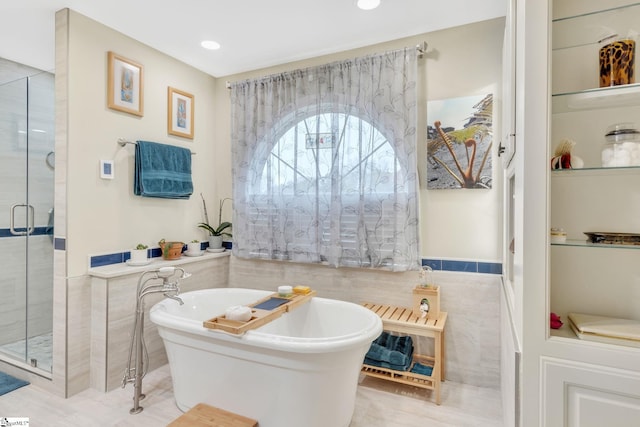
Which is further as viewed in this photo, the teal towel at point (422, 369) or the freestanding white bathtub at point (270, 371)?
the teal towel at point (422, 369)

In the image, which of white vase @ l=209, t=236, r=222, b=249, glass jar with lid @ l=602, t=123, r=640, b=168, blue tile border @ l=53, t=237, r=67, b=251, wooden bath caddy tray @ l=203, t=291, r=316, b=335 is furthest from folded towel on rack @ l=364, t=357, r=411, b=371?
blue tile border @ l=53, t=237, r=67, b=251

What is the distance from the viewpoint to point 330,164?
2865 mm

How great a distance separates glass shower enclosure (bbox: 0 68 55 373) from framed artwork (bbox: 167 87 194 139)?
Answer: 37.9 inches

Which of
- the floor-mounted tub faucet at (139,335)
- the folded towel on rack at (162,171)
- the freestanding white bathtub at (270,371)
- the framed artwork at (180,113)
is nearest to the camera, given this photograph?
the freestanding white bathtub at (270,371)

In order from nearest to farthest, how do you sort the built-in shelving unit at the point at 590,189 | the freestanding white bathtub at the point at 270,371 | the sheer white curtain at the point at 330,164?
the built-in shelving unit at the point at 590,189 → the freestanding white bathtub at the point at 270,371 → the sheer white curtain at the point at 330,164

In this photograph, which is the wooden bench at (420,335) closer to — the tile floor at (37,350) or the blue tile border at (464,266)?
the blue tile border at (464,266)

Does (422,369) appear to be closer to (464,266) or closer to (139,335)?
(464,266)

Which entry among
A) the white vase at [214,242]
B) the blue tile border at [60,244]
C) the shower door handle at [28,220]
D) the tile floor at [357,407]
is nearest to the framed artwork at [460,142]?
the tile floor at [357,407]

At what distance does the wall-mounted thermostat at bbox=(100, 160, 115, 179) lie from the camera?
256cm

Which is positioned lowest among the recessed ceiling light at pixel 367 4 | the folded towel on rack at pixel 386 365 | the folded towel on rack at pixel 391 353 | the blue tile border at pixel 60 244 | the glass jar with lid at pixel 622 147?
the folded towel on rack at pixel 386 365

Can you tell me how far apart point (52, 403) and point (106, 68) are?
2.46m

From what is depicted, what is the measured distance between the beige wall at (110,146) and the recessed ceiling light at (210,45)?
0.46 metres

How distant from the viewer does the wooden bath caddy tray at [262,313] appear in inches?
73.0

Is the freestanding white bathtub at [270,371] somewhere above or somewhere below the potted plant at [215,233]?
below
